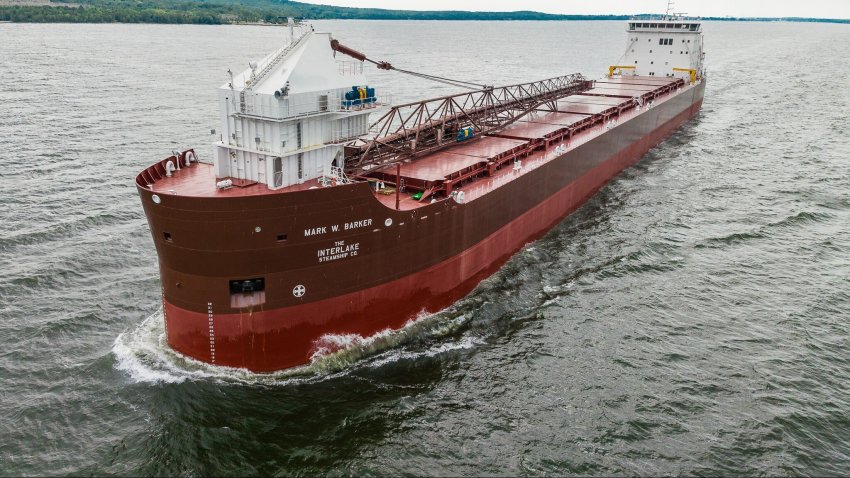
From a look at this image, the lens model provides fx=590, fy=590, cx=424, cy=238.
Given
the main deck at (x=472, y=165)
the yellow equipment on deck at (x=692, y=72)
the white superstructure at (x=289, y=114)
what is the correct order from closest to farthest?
the white superstructure at (x=289, y=114) < the main deck at (x=472, y=165) < the yellow equipment on deck at (x=692, y=72)

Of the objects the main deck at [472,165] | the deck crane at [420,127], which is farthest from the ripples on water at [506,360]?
the deck crane at [420,127]

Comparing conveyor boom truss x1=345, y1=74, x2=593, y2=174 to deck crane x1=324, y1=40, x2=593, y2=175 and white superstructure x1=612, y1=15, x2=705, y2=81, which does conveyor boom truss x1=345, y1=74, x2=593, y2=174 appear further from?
white superstructure x1=612, y1=15, x2=705, y2=81

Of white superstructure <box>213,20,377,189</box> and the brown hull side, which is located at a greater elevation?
white superstructure <box>213,20,377,189</box>

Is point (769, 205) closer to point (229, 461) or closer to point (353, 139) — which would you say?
point (353, 139)

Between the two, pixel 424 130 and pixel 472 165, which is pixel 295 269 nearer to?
pixel 472 165

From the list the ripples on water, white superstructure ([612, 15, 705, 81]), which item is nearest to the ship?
the ripples on water

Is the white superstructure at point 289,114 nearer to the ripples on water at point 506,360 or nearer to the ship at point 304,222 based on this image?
the ship at point 304,222
